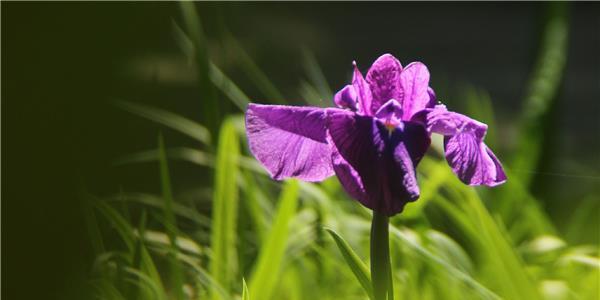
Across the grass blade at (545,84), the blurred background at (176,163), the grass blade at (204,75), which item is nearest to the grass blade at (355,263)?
the blurred background at (176,163)

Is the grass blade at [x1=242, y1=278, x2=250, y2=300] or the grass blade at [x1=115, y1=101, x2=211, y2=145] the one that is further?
the grass blade at [x1=115, y1=101, x2=211, y2=145]

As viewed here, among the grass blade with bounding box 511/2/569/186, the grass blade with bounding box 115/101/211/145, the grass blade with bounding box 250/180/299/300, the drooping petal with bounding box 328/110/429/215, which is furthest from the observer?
the grass blade with bounding box 511/2/569/186

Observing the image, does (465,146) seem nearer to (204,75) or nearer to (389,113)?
Result: (389,113)

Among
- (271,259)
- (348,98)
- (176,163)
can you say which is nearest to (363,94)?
(348,98)

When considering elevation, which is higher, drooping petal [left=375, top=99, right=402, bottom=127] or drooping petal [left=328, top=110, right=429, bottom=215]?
drooping petal [left=375, top=99, right=402, bottom=127]

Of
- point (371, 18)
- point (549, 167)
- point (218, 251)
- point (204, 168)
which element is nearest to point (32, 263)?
point (218, 251)

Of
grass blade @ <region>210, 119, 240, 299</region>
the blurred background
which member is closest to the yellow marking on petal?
the blurred background

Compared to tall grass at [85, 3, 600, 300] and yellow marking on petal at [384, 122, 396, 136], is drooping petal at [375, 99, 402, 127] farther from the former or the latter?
tall grass at [85, 3, 600, 300]

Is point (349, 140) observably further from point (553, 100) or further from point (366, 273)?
point (553, 100)

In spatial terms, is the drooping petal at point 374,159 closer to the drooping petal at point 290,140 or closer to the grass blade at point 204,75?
the drooping petal at point 290,140

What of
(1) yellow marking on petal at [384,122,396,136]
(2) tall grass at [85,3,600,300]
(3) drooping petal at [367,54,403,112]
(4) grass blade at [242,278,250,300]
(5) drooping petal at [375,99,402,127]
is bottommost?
(2) tall grass at [85,3,600,300]
